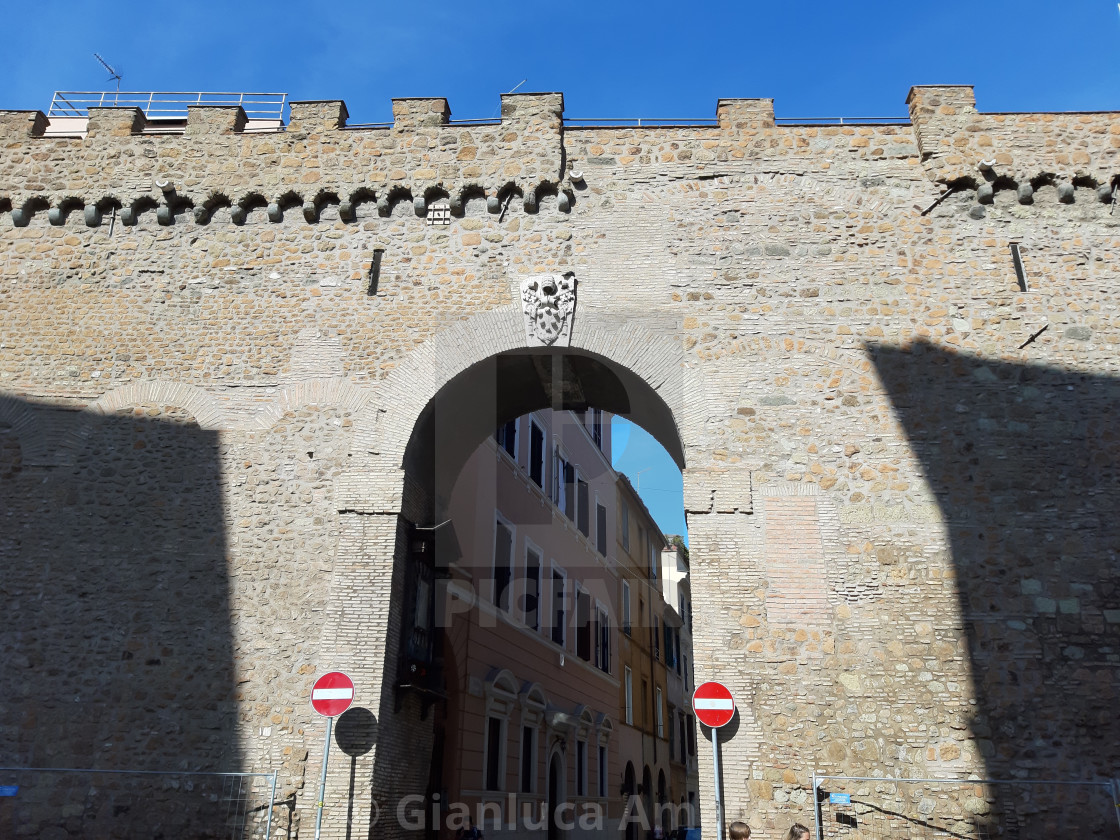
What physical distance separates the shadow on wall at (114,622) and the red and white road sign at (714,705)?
4.04 m

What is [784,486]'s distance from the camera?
8219mm

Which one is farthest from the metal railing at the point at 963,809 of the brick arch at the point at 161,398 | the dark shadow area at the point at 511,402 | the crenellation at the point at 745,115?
the brick arch at the point at 161,398

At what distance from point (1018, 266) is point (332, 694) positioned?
25.6ft

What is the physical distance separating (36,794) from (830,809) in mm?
6778

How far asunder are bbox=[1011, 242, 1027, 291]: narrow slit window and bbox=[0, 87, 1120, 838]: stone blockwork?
0.14 feet

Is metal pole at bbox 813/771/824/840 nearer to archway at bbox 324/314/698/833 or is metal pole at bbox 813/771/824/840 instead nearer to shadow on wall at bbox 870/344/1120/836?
shadow on wall at bbox 870/344/1120/836

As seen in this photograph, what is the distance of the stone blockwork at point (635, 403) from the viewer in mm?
7574

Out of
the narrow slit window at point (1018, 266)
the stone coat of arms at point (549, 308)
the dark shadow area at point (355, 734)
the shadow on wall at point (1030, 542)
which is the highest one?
the narrow slit window at point (1018, 266)

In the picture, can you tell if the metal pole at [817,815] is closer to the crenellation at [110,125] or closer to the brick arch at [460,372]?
the brick arch at [460,372]

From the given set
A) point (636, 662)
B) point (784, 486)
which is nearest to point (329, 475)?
point (784, 486)

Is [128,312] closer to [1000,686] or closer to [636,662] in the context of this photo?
[1000,686]

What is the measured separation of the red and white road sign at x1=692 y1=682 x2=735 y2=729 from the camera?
7223 mm

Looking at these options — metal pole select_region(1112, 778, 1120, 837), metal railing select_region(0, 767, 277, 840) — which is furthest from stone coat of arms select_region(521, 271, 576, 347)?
metal pole select_region(1112, 778, 1120, 837)

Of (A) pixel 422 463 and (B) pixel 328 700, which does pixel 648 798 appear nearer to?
(A) pixel 422 463
